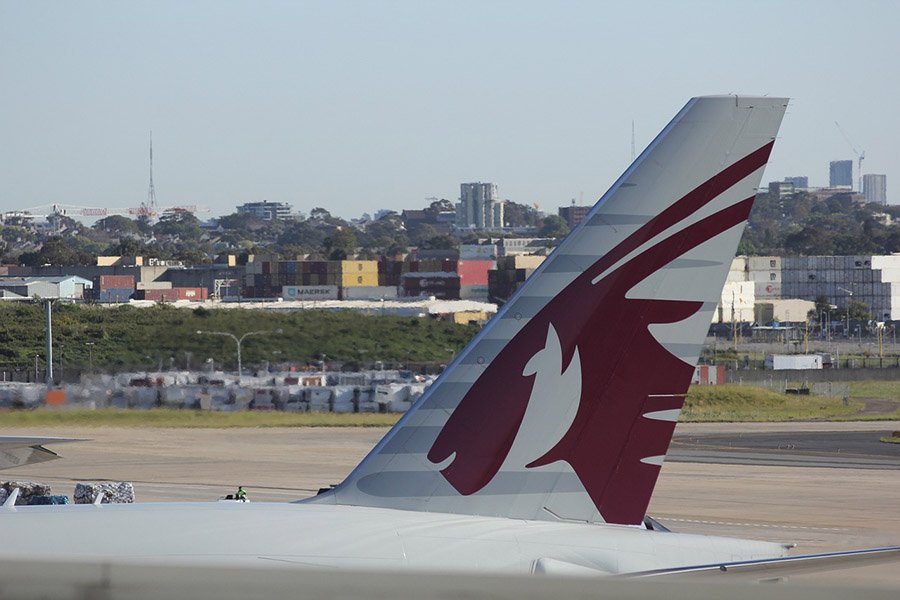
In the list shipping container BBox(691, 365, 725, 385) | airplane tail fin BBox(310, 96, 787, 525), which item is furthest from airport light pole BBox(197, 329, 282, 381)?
airplane tail fin BBox(310, 96, 787, 525)

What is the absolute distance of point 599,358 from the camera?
1279 cm

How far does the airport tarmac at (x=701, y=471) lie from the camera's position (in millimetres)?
38500

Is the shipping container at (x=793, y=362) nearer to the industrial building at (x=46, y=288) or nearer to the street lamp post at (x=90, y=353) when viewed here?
the street lamp post at (x=90, y=353)

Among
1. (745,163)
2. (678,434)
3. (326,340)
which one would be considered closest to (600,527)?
(745,163)

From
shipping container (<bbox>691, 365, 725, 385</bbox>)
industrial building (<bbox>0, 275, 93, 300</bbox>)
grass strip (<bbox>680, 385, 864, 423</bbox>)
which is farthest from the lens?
industrial building (<bbox>0, 275, 93, 300</bbox>)

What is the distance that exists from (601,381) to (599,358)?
24cm

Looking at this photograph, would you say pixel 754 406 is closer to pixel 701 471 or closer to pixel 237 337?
pixel 237 337

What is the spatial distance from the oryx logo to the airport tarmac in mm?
11698

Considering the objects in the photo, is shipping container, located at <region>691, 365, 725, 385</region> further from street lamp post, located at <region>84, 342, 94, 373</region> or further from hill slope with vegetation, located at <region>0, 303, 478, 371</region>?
street lamp post, located at <region>84, 342, 94, 373</region>

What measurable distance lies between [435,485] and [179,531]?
2.69 m

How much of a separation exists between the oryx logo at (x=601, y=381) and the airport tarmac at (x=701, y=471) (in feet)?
38.4

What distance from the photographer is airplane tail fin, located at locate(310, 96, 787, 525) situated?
12664 mm

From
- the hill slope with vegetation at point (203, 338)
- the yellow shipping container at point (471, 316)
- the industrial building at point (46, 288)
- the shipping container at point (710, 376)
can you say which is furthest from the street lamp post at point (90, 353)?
the industrial building at point (46, 288)

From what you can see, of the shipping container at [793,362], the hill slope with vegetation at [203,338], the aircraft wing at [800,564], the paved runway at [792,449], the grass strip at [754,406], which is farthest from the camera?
the shipping container at [793,362]
